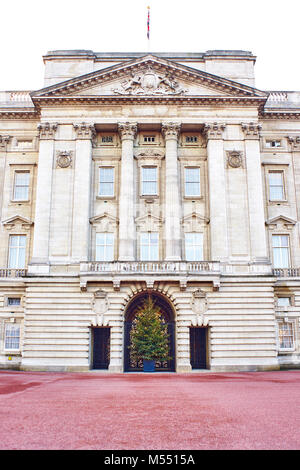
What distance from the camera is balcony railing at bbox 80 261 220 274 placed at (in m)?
29.8

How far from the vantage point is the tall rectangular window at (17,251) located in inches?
1326

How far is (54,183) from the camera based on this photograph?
33062mm

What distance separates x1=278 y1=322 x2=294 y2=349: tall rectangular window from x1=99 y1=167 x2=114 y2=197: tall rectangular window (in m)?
17.1

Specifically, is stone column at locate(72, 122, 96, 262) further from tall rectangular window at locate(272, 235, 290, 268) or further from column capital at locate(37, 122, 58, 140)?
tall rectangular window at locate(272, 235, 290, 268)

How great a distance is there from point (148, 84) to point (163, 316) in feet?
62.1

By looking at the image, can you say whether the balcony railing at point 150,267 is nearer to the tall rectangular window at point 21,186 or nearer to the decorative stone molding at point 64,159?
the decorative stone molding at point 64,159

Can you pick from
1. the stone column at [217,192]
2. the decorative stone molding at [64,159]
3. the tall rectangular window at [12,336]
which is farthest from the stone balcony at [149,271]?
the decorative stone molding at [64,159]

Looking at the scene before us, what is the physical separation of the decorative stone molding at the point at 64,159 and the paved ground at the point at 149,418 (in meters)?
19.4

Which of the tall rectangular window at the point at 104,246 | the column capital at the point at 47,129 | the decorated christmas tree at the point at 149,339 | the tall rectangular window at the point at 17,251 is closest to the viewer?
the decorated christmas tree at the point at 149,339

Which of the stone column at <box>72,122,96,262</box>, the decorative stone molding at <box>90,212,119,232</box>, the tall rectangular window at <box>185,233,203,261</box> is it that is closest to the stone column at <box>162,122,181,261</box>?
the tall rectangular window at <box>185,233,203,261</box>

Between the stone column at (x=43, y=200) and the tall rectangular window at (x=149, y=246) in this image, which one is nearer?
the stone column at (x=43, y=200)

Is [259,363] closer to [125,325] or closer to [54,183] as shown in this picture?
[125,325]

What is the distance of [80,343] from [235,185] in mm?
16834
